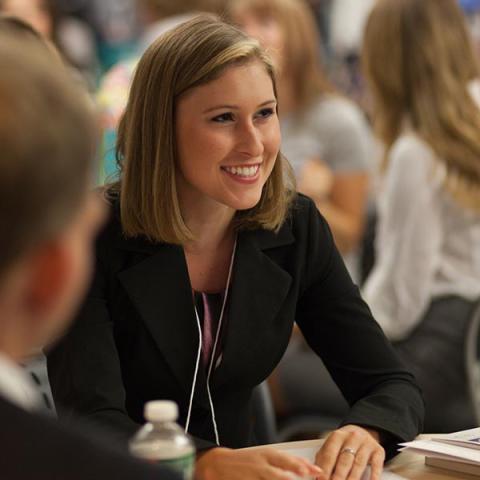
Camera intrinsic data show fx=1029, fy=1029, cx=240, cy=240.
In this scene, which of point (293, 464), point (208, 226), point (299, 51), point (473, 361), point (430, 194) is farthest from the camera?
point (299, 51)

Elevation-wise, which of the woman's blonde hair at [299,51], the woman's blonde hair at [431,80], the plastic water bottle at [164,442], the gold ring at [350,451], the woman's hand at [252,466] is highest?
the woman's blonde hair at [299,51]

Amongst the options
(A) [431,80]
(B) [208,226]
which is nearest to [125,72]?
(A) [431,80]

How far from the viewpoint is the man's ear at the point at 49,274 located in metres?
0.82

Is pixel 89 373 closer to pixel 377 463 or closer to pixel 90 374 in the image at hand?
pixel 90 374

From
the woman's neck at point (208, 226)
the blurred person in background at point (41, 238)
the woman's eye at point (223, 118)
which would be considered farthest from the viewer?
the woman's neck at point (208, 226)

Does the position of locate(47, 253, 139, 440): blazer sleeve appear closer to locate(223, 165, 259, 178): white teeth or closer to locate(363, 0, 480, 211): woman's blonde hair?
locate(223, 165, 259, 178): white teeth

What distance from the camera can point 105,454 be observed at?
0.87 metres

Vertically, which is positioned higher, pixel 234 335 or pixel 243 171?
pixel 243 171

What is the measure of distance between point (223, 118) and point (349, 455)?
0.65 meters

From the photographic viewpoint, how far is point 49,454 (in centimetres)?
86

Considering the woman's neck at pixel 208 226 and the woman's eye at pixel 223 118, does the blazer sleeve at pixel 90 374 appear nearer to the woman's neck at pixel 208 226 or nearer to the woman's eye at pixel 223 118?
the woman's neck at pixel 208 226

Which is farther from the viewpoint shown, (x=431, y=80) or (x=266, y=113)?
(x=431, y=80)

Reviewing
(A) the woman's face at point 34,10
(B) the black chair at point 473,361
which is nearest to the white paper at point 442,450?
(B) the black chair at point 473,361

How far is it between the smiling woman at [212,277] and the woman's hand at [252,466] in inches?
7.0
